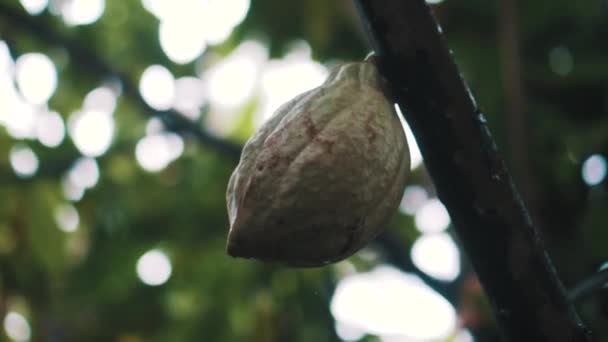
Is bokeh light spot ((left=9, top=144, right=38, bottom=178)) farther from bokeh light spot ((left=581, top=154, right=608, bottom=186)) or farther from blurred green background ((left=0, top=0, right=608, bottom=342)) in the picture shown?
bokeh light spot ((left=581, top=154, right=608, bottom=186))

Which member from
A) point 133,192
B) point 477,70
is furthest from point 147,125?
point 477,70

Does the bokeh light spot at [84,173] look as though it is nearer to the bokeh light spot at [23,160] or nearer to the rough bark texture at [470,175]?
the bokeh light spot at [23,160]

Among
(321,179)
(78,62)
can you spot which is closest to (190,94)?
(78,62)

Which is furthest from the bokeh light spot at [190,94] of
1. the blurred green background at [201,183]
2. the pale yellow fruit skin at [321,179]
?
the pale yellow fruit skin at [321,179]

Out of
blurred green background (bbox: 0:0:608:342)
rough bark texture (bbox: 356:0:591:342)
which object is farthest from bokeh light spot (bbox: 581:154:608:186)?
rough bark texture (bbox: 356:0:591:342)

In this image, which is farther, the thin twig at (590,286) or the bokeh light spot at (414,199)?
the bokeh light spot at (414,199)

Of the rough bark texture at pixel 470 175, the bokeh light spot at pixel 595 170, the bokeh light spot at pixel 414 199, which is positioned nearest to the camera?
the rough bark texture at pixel 470 175

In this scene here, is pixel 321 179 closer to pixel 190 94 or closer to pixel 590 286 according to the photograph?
pixel 590 286
